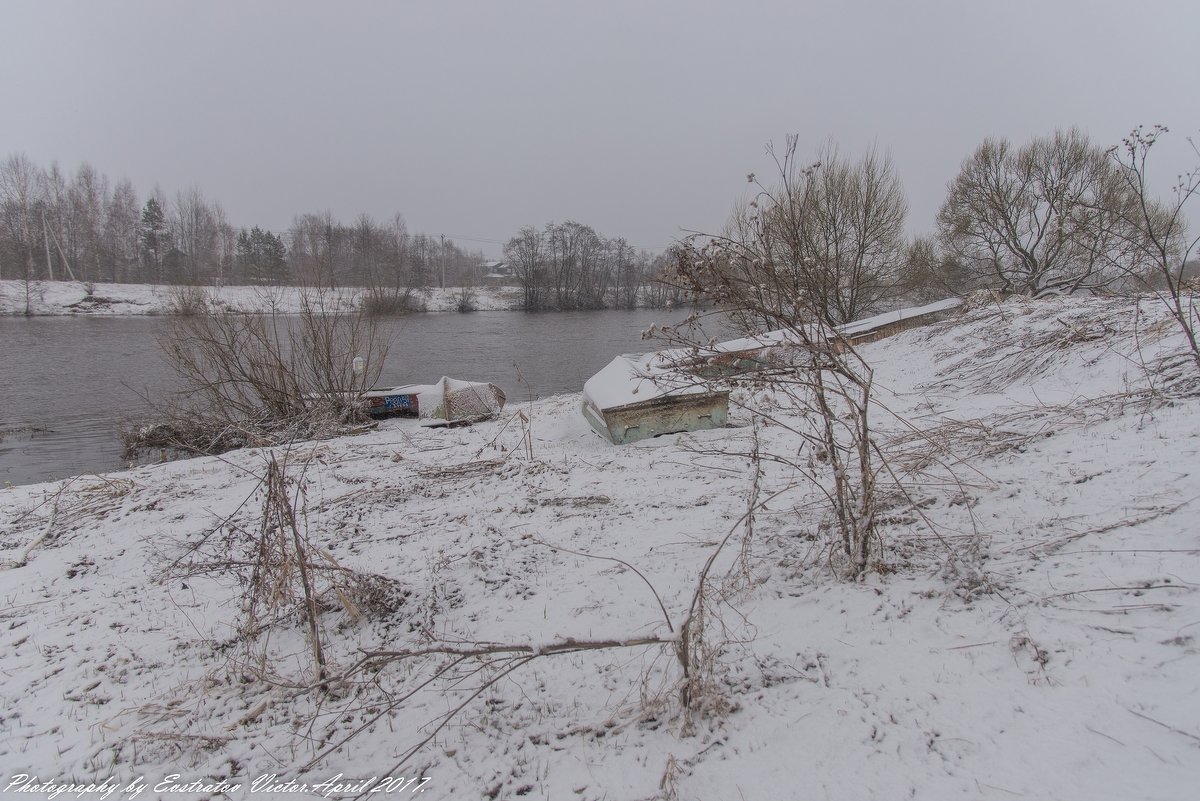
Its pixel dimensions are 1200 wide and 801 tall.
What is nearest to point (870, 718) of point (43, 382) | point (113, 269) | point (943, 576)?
point (943, 576)

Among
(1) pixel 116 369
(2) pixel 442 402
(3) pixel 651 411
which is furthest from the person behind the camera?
(1) pixel 116 369

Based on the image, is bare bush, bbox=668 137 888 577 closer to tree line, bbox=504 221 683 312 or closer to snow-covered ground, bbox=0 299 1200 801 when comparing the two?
snow-covered ground, bbox=0 299 1200 801

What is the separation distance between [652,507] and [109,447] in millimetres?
10847

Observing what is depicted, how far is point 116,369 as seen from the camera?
17.0m

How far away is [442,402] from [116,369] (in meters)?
14.2

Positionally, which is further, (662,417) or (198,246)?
(198,246)

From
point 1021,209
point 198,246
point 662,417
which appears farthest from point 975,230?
point 198,246

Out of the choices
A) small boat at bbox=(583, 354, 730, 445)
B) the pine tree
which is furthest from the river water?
the pine tree

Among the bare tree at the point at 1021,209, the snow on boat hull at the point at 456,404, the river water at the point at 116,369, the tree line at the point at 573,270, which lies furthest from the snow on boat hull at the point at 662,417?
the tree line at the point at 573,270

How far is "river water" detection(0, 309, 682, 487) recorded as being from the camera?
9773mm

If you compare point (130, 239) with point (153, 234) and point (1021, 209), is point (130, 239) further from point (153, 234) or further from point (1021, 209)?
point (1021, 209)

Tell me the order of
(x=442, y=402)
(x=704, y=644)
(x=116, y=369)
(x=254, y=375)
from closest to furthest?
1. (x=704, y=644)
2. (x=254, y=375)
3. (x=442, y=402)
4. (x=116, y=369)

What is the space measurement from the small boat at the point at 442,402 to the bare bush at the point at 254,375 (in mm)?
427

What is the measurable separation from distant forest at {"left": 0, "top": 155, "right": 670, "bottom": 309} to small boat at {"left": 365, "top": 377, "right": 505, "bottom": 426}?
2648 cm
